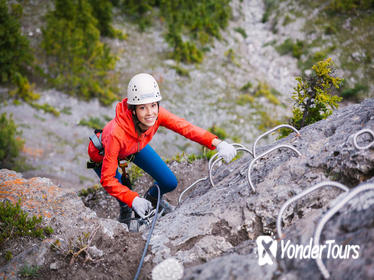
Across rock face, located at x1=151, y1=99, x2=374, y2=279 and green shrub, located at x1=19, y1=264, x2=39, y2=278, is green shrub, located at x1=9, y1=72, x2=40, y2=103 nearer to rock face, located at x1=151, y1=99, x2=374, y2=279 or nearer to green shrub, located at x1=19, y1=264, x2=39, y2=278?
green shrub, located at x1=19, y1=264, x2=39, y2=278

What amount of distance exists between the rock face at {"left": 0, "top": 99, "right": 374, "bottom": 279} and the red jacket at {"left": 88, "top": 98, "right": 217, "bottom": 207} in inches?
18.5

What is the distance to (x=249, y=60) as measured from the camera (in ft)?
47.5

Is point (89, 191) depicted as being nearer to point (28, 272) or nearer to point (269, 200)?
point (28, 272)

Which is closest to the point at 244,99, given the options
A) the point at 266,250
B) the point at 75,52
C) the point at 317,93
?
the point at 317,93

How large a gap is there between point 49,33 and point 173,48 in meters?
5.88

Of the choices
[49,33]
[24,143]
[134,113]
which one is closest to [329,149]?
[134,113]

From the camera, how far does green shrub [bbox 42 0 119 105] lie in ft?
33.1

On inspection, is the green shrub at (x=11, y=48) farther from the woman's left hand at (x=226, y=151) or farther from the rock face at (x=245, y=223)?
the woman's left hand at (x=226, y=151)

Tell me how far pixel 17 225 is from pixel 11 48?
877 cm

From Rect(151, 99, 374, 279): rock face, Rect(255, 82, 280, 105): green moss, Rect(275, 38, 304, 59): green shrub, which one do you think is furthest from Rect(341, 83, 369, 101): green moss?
Rect(151, 99, 374, 279): rock face

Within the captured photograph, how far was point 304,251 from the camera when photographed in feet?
5.30

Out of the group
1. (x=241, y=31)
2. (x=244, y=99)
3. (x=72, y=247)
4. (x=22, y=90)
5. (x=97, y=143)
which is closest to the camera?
(x=72, y=247)

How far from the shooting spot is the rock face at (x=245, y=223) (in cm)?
167

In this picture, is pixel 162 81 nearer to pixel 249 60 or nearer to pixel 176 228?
pixel 249 60
